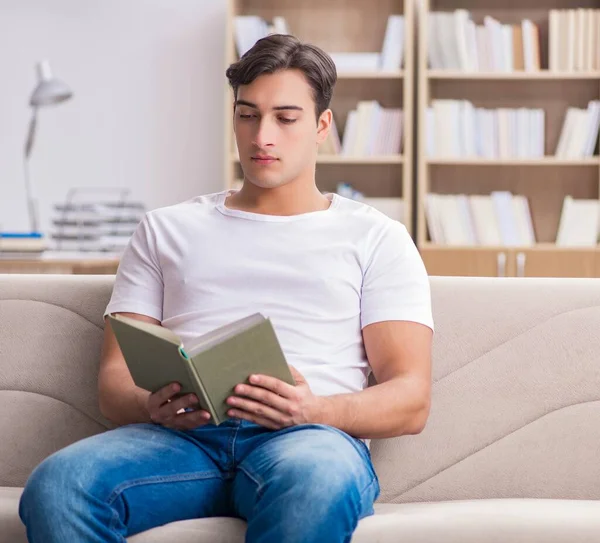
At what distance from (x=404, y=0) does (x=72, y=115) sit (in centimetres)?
161

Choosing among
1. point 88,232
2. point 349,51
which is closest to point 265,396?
point 88,232

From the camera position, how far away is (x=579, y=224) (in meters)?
4.33

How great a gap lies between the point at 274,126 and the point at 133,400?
1.79 ft

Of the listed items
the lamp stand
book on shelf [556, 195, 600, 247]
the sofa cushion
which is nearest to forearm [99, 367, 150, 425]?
the sofa cushion

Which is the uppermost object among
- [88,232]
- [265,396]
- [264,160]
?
[264,160]

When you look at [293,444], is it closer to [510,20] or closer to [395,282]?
[395,282]

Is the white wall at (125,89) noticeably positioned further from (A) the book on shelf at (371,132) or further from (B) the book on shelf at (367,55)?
(A) the book on shelf at (371,132)

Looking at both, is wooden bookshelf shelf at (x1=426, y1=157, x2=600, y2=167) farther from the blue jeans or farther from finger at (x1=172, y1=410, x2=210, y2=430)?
finger at (x1=172, y1=410, x2=210, y2=430)

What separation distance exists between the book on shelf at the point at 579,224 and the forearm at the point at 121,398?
3.01 metres

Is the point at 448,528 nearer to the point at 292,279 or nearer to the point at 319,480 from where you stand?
the point at 319,480

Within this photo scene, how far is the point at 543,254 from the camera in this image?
4207 mm

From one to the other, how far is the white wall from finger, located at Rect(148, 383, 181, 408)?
3173 millimetres

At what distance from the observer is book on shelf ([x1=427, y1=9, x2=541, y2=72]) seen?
4266 mm

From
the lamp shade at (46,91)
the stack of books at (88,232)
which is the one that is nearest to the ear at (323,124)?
the stack of books at (88,232)
